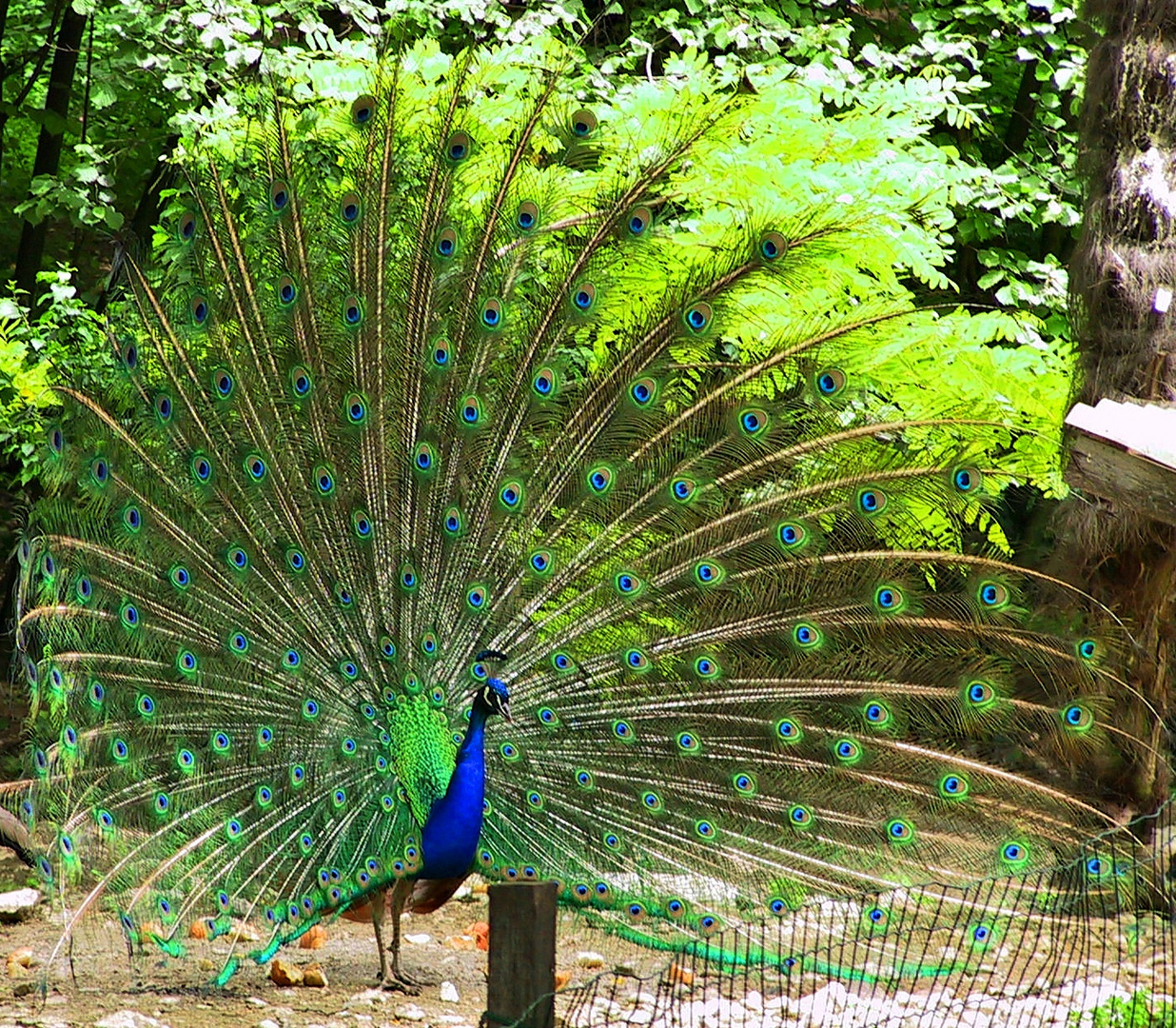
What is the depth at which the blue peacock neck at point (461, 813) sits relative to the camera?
190 inches

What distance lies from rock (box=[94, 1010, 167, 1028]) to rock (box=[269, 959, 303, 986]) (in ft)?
1.72

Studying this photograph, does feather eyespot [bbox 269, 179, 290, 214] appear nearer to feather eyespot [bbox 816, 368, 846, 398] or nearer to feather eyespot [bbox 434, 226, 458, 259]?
feather eyespot [bbox 434, 226, 458, 259]

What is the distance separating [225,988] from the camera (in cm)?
511

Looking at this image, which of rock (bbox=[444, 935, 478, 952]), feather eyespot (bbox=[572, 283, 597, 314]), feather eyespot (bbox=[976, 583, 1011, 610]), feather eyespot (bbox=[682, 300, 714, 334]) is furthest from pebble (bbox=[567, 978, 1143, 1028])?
feather eyespot (bbox=[572, 283, 597, 314])

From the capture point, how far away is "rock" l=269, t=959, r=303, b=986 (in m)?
5.15

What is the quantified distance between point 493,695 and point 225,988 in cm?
146

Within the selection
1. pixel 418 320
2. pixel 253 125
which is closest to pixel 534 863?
pixel 418 320

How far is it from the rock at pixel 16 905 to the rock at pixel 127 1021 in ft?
4.49

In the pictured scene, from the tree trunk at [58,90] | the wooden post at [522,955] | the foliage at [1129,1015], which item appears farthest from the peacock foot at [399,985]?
the tree trunk at [58,90]

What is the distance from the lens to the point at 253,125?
5664mm

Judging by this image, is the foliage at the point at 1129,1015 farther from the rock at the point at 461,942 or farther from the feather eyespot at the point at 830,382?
the rock at the point at 461,942

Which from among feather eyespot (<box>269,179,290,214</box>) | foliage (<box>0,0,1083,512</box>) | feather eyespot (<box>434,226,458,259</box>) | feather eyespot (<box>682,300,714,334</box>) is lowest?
feather eyespot (<box>682,300,714,334</box>)

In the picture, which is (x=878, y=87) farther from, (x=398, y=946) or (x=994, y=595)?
(x=398, y=946)

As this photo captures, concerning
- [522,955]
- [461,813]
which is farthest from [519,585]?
[522,955]
